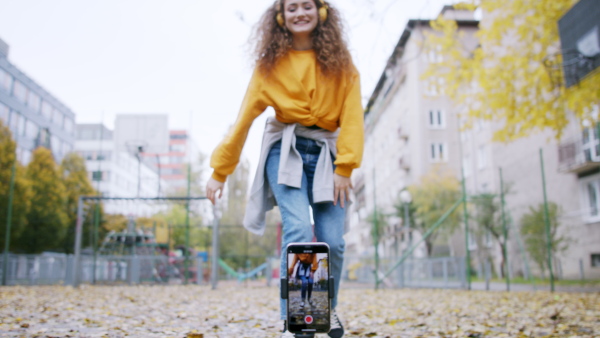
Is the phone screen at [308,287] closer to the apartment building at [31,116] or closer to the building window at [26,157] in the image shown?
the apartment building at [31,116]

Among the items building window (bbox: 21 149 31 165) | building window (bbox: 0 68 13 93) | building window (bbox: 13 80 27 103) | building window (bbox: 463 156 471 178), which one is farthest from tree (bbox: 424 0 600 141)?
building window (bbox: 21 149 31 165)

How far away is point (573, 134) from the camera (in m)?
17.6

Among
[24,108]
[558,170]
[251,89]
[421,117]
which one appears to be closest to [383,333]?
[251,89]

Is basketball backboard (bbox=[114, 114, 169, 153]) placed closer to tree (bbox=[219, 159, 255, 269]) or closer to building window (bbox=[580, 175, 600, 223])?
tree (bbox=[219, 159, 255, 269])

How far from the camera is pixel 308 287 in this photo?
2182mm

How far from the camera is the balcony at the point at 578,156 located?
16.2m

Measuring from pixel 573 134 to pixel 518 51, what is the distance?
7079 millimetres

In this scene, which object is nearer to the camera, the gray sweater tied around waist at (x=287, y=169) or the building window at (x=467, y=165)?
the gray sweater tied around waist at (x=287, y=169)

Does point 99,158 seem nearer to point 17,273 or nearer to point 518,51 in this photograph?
point 17,273

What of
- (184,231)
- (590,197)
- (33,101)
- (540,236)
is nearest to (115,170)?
(33,101)

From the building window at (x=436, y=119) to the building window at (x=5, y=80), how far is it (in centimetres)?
2230

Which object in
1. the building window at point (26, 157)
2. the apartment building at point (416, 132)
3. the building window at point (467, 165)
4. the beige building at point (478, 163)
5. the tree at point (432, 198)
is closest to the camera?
the beige building at point (478, 163)

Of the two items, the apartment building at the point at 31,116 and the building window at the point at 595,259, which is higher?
→ the apartment building at the point at 31,116

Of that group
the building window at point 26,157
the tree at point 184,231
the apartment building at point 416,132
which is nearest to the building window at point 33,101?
the building window at point 26,157
